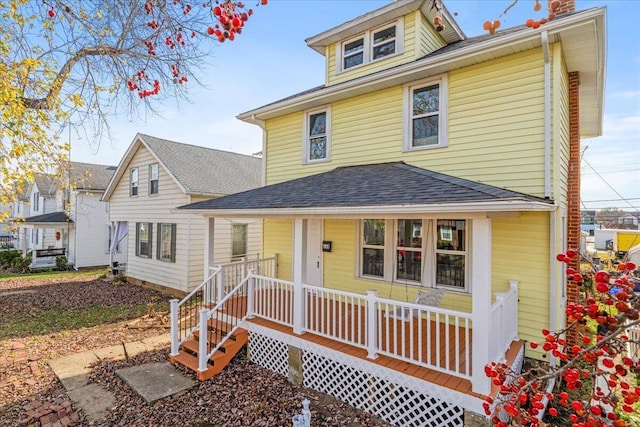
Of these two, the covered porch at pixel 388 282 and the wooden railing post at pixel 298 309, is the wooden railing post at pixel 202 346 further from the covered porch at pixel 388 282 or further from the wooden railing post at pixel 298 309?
the wooden railing post at pixel 298 309

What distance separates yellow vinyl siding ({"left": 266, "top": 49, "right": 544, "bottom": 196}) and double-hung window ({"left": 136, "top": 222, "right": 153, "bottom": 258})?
1077 cm

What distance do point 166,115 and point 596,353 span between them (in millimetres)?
6027

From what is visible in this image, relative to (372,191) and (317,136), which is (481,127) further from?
(317,136)

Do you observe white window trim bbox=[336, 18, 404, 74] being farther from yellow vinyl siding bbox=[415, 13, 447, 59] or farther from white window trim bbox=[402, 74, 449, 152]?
white window trim bbox=[402, 74, 449, 152]

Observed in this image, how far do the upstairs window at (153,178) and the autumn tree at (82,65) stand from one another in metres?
8.66

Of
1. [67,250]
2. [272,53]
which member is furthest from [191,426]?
[67,250]

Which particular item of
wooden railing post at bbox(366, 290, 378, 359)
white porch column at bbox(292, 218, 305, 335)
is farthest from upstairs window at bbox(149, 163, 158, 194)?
wooden railing post at bbox(366, 290, 378, 359)

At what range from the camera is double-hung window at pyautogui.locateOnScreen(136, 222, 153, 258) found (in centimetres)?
1489

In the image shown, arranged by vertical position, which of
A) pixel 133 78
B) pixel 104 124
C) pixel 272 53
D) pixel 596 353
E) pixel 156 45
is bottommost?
pixel 596 353

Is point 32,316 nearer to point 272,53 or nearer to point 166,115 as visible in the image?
point 166,115

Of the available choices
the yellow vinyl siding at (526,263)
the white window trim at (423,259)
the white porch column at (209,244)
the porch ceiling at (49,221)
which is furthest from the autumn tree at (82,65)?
the porch ceiling at (49,221)

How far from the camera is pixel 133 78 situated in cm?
521

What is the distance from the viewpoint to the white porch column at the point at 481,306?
13.9 ft

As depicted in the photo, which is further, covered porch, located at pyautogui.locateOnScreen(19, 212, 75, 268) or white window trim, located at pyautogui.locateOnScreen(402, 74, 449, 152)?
covered porch, located at pyautogui.locateOnScreen(19, 212, 75, 268)
